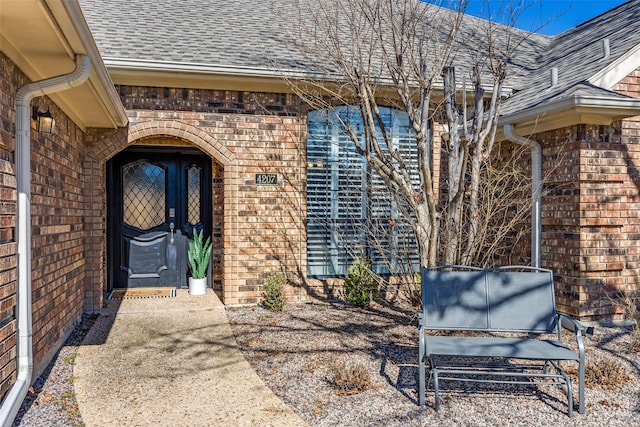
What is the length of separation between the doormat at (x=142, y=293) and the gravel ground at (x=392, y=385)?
7.90 ft

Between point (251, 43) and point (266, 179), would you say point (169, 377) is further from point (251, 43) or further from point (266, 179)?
point (251, 43)

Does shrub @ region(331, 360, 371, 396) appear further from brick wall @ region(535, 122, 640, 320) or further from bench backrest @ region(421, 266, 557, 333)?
brick wall @ region(535, 122, 640, 320)

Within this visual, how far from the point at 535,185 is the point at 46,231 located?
5575 millimetres

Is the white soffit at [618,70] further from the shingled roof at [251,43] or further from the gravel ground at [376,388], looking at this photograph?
the gravel ground at [376,388]

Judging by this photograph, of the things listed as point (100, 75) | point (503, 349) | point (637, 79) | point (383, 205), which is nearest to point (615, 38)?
point (637, 79)

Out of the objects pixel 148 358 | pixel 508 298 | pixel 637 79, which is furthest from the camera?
pixel 637 79

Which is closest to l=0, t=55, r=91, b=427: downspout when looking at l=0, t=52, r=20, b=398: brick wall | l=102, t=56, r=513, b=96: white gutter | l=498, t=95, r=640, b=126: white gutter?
l=0, t=52, r=20, b=398: brick wall

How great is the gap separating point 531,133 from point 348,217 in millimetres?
2690

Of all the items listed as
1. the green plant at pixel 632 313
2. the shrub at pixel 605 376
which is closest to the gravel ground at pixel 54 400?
the shrub at pixel 605 376

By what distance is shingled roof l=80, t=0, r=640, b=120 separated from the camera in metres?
6.34

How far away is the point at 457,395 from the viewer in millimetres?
3799

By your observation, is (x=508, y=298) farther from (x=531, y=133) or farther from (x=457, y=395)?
(x=531, y=133)

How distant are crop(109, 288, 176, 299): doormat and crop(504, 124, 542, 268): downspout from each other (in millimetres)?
5298

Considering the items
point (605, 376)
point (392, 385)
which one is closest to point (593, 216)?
point (605, 376)
